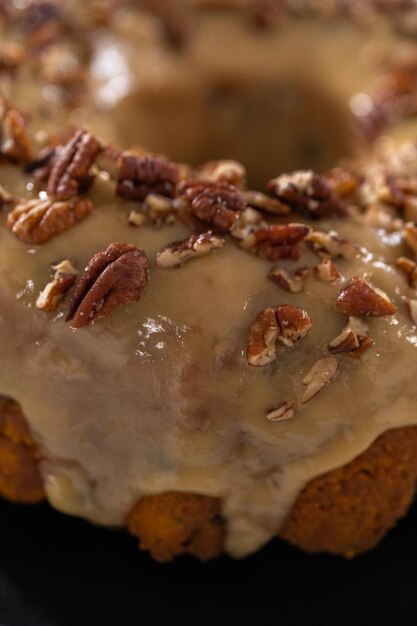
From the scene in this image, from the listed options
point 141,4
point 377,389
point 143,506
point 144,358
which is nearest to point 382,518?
point 377,389

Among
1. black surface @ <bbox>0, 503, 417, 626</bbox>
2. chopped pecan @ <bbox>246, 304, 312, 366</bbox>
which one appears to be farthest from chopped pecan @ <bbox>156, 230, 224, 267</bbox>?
black surface @ <bbox>0, 503, 417, 626</bbox>

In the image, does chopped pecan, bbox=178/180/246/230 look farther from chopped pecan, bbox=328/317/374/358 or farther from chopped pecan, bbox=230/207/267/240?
chopped pecan, bbox=328/317/374/358

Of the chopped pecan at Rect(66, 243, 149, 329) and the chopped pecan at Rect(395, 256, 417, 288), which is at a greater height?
the chopped pecan at Rect(66, 243, 149, 329)

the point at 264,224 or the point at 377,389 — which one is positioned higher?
the point at 264,224

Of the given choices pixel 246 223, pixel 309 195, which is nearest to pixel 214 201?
pixel 246 223

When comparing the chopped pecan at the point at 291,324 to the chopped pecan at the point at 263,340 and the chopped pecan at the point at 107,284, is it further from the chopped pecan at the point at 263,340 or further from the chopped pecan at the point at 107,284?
the chopped pecan at the point at 107,284

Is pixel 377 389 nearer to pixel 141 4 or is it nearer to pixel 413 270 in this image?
pixel 413 270

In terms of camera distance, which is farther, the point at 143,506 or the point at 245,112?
the point at 245,112
